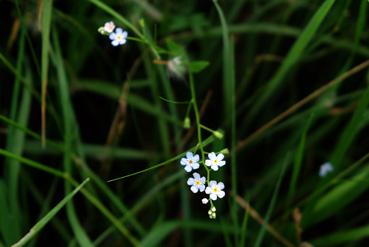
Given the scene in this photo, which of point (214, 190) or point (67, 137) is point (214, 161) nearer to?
point (214, 190)

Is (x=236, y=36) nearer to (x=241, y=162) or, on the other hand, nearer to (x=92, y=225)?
(x=241, y=162)

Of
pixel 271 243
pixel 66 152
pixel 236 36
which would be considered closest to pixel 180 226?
pixel 271 243

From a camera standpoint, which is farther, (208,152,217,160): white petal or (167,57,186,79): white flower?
(167,57,186,79): white flower

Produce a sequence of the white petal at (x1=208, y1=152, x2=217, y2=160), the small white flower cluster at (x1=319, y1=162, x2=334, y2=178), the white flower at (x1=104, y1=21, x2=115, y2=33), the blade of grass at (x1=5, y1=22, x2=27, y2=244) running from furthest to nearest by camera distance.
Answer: the small white flower cluster at (x1=319, y1=162, x2=334, y2=178) → the blade of grass at (x1=5, y1=22, x2=27, y2=244) → the white flower at (x1=104, y1=21, x2=115, y2=33) → the white petal at (x1=208, y1=152, x2=217, y2=160)

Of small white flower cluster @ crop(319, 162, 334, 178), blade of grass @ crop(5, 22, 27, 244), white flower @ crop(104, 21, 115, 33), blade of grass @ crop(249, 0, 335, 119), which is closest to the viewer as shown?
white flower @ crop(104, 21, 115, 33)

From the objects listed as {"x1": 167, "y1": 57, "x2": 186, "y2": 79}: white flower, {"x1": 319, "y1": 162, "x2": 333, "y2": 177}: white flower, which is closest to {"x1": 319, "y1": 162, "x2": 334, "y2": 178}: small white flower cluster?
{"x1": 319, "y1": 162, "x2": 333, "y2": 177}: white flower

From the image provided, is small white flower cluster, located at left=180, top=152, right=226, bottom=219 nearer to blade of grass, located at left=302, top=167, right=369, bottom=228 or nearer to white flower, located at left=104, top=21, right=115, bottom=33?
white flower, located at left=104, top=21, right=115, bottom=33

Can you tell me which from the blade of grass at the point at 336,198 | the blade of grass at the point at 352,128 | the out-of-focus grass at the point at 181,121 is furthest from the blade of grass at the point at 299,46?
the blade of grass at the point at 336,198

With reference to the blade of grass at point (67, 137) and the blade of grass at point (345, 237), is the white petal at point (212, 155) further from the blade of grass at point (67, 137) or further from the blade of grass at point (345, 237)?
the blade of grass at point (345, 237)

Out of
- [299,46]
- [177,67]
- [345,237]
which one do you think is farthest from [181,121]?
[345,237]
